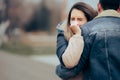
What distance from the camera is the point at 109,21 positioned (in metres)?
1.95

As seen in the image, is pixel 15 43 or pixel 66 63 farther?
pixel 15 43

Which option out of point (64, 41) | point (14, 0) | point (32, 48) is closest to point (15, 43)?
point (32, 48)

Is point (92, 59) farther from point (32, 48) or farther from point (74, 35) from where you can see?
point (32, 48)

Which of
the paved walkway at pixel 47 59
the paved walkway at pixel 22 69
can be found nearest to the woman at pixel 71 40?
the paved walkway at pixel 22 69

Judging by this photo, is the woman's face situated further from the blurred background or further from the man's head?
the blurred background

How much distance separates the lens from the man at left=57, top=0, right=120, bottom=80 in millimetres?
1896

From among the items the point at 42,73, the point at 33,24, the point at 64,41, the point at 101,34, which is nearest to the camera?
the point at 101,34

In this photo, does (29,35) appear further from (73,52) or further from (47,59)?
(73,52)

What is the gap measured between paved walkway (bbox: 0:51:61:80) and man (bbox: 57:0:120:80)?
357 cm

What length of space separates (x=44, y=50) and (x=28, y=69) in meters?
0.43

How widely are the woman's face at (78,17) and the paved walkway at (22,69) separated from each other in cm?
Answer: 330

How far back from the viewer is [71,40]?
1941mm

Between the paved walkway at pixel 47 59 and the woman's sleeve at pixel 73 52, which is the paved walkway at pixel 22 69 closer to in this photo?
the paved walkway at pixel 47 59

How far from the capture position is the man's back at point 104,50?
1.90 meters
